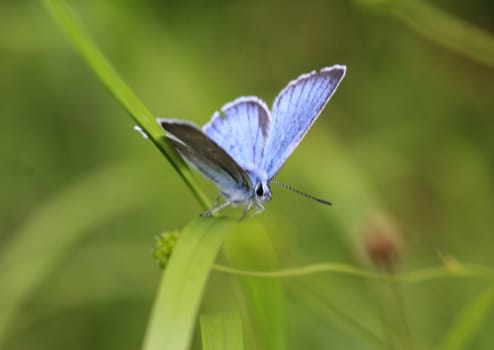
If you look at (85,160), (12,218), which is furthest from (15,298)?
(85,160)

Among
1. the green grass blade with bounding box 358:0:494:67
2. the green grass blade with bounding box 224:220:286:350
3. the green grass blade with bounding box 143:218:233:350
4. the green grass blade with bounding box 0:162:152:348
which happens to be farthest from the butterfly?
the green grass blade with bounding box 0:162:152:348

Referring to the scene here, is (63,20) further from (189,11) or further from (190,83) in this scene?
(189,11)

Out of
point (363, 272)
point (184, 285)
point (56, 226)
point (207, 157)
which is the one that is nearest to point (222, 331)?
point (184, 285)

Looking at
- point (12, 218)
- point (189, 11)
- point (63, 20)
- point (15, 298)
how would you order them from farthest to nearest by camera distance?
point (189, 11), point (12, 218), point (15, 298), point (63, 20)

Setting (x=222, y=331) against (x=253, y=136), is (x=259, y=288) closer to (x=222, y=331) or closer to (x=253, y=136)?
(x=222, y=331)

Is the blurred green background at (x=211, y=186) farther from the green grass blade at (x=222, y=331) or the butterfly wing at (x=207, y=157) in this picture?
the green grass blade at (x=222, y=331)

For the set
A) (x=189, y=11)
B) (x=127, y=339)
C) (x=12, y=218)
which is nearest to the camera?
(x=127, y=339)

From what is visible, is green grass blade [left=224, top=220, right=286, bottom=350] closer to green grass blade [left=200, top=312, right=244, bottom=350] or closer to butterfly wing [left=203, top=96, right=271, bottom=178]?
green grass blade [left=200, top=312, right=244, bottom=350]
